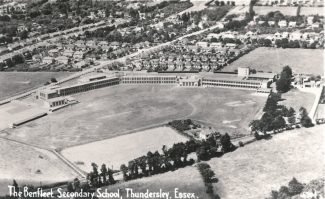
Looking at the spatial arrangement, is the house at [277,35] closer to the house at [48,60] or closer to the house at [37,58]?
the house at [48,60]

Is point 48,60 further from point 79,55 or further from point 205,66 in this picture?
point 205,66

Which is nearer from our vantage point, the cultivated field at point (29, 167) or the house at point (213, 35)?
the cultivated field at point (29, 167)

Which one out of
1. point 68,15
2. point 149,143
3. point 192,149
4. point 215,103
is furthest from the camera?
point 68,15

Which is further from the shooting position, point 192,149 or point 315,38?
point 315,38

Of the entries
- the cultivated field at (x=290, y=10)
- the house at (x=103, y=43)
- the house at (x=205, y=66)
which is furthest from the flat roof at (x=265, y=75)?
the cultivated field at (x=290, y=10)

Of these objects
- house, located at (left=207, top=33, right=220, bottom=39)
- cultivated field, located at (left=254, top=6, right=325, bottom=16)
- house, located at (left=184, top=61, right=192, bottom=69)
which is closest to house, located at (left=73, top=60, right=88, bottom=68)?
house, located at (left=184, top=61, right=192, bottom=69)

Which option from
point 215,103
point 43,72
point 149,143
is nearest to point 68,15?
point 43,72

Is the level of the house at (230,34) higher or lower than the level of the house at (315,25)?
lower

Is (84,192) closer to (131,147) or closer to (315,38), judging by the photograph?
(131,147)
